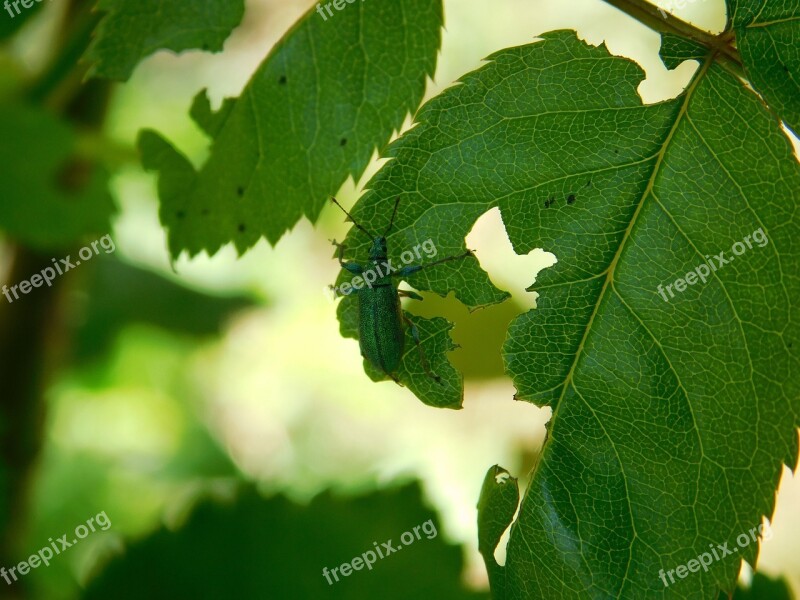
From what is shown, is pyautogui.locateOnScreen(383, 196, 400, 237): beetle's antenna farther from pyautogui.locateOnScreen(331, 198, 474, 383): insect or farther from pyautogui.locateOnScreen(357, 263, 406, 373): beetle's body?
pyautogui.locateOnScreen(357, 263, 406, 373): beetle's body

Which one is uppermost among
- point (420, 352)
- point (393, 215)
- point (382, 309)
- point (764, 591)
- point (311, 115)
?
point (311, 115)

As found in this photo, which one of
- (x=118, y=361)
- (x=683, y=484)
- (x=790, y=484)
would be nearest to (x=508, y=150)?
(x=683, y=484)

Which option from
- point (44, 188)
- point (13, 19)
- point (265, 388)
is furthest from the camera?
point (265, 388)

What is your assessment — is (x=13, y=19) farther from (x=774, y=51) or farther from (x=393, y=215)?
(x=774, y=51)

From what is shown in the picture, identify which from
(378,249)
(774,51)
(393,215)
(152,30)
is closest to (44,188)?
(152,30)

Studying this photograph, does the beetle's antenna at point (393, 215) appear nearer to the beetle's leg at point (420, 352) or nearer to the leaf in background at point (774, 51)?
the beetle's leg at point (420, 352)
